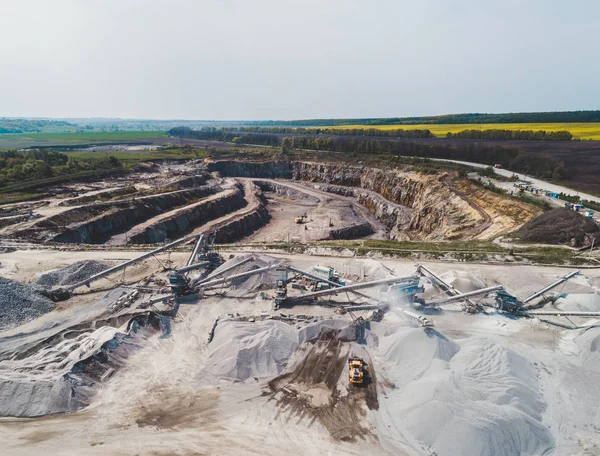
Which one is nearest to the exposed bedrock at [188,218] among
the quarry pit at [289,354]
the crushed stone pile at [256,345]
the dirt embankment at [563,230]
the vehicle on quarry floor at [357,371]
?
the quarry pit at [289,354]

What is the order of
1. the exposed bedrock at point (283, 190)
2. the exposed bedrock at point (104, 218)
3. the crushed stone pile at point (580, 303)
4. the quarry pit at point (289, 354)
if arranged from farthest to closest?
the exposed bedrock at point (283, 190) → the exposed bedrock at point (104, 218) → the crushed stone pile at point (580, 303) → the quarry pit at point (289, 354)

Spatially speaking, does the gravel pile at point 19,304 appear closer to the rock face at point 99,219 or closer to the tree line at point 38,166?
the rock face at point 99,219

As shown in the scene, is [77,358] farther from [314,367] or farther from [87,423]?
[314,367]

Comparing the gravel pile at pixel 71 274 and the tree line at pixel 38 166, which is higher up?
the tree line at pixel 38 166

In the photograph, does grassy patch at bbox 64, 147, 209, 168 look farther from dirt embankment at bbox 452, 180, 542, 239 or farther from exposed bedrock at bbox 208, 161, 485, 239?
dirt embankment at bbox 452, 180, 542, 239

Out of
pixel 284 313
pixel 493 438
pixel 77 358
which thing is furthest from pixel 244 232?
pixel 493 438
